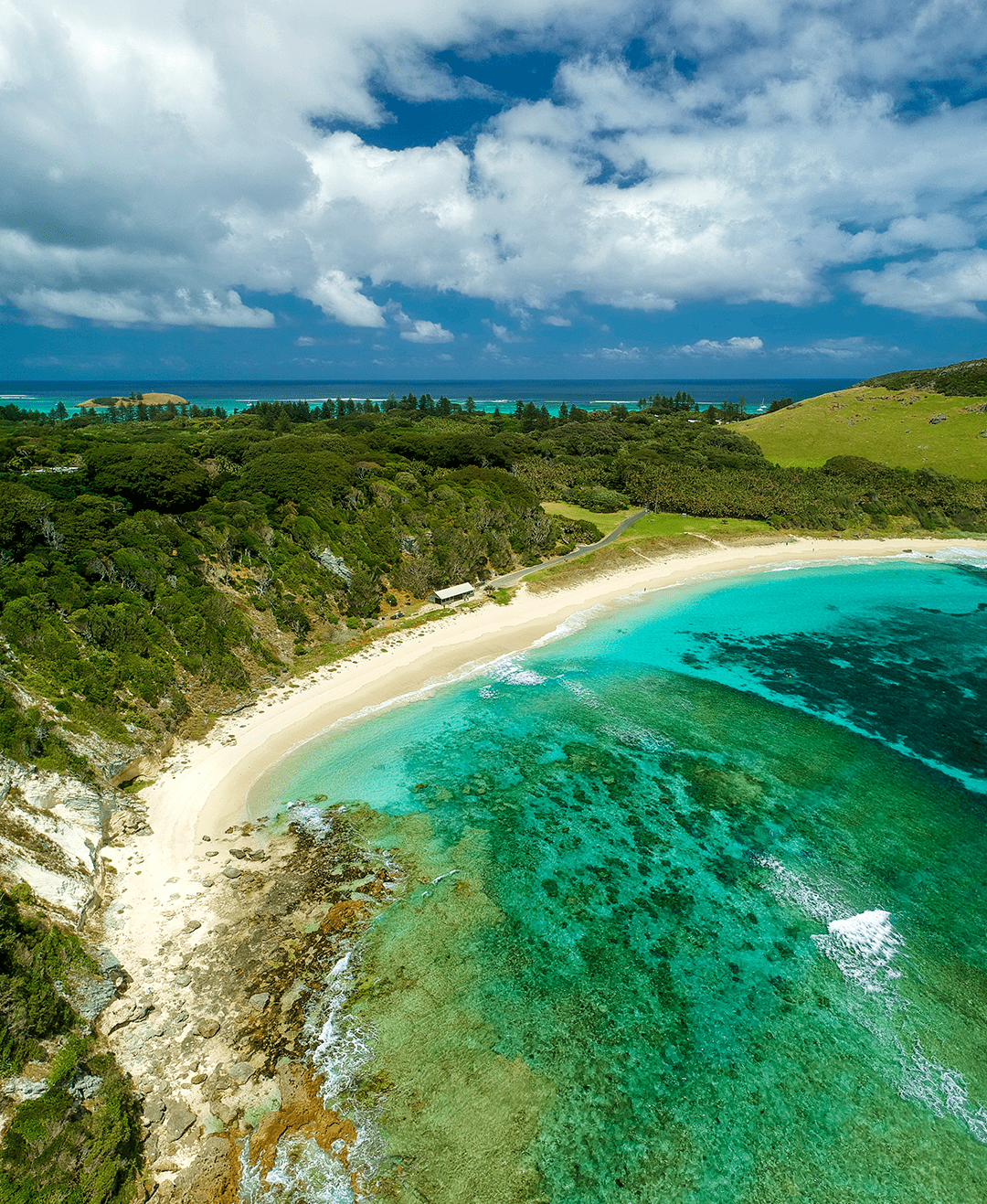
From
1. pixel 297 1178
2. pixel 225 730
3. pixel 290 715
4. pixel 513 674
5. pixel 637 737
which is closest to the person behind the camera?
pixel 297 1178

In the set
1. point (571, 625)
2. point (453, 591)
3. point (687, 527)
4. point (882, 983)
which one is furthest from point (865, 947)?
point (687, 527)

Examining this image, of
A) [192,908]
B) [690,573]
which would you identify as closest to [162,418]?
[690,573]

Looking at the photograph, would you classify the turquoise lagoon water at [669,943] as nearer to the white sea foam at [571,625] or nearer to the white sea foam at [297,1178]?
the white sea foam at [297,1178]

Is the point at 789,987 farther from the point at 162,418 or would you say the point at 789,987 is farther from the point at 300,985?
the point at 162,418

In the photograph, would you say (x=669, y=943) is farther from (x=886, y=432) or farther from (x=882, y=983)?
(x=886, y=432)

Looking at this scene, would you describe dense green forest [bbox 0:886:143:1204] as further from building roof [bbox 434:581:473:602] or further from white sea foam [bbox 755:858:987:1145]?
building roof [bbox 434:581:473:602]

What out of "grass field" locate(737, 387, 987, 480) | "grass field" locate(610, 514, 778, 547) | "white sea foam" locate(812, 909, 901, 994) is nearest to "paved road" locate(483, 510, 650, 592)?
"grass field" locate(610, 514, 778, 547)
